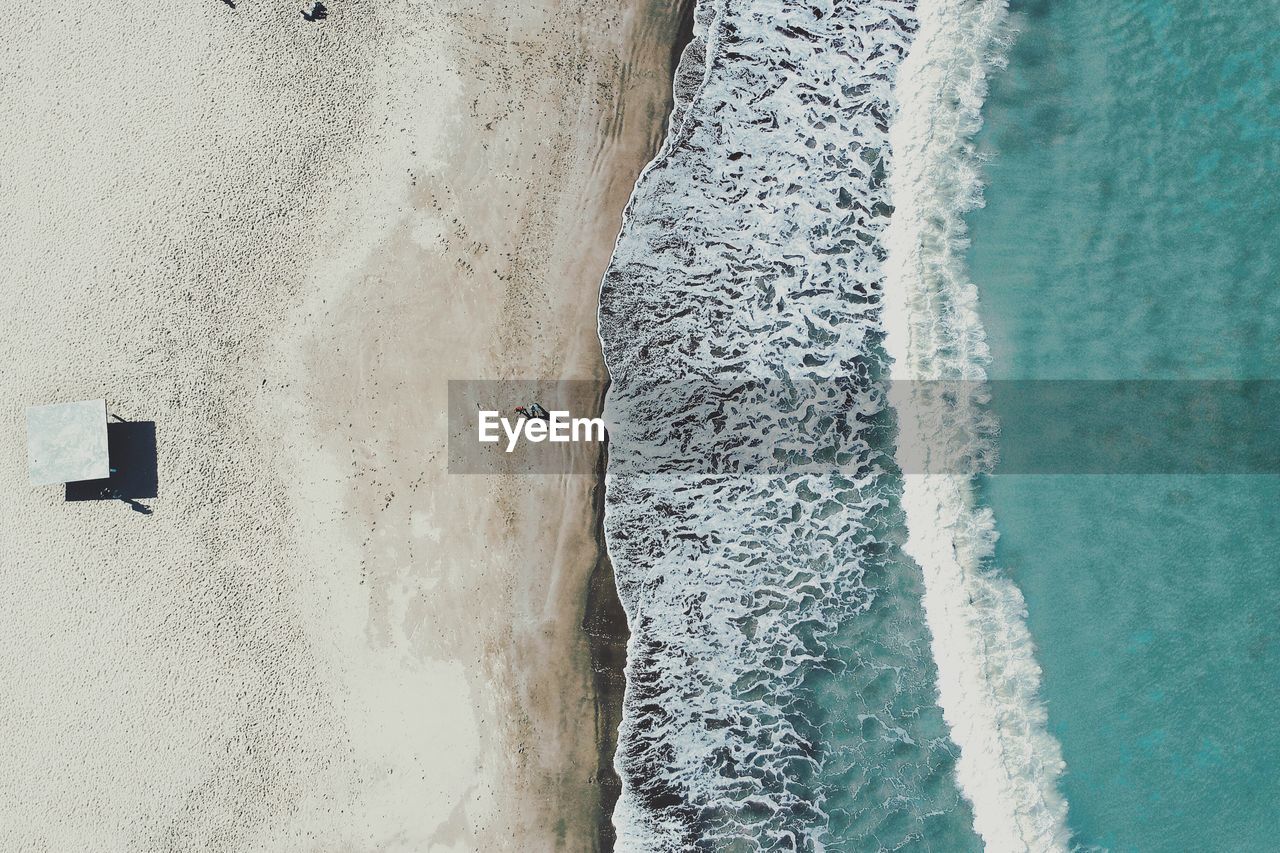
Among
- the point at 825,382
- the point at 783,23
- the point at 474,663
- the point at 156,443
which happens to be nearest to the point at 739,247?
the point at 825,382

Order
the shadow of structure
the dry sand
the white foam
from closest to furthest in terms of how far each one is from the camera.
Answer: the white foam
the dry sand
the shadow of structure

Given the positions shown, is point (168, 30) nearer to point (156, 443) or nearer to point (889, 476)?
point (156, 443)

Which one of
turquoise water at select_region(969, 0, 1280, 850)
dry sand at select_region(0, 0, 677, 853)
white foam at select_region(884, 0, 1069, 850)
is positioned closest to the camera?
turquoise water at select_region(969, 0, 1280, 850)

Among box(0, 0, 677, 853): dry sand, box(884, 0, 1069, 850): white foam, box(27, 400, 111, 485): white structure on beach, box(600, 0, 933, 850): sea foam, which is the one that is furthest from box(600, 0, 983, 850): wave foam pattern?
box(27, 400, 111, 485): white structure on beach

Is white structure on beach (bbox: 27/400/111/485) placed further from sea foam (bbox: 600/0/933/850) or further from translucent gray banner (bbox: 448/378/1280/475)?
sea foam (bbox: 600/0/933/850)

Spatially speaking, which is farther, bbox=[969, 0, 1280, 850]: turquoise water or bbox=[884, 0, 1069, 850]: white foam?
bbox=[884, 0, 1069, 850]: white foam

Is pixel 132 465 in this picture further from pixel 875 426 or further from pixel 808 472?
pixel 875 426

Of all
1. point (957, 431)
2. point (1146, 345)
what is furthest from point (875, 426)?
point (1146, 345)
